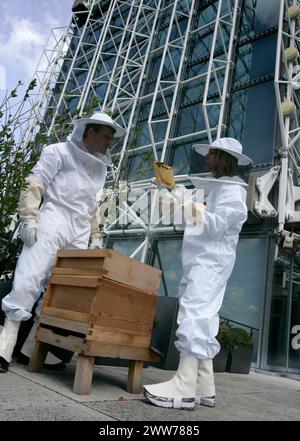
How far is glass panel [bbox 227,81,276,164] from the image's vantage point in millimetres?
8109

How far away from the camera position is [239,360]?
19.9ft

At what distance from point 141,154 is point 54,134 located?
6.78 m

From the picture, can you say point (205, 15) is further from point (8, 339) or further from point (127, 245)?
point (8, 339)

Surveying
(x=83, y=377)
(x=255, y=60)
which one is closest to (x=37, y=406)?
(x=83, y=377)

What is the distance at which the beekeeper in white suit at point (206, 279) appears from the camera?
89.7 inches

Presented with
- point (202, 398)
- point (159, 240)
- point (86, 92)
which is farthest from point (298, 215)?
point (86, 92)

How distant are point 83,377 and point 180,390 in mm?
549

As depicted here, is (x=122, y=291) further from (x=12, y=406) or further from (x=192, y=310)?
(x=12, y=406)

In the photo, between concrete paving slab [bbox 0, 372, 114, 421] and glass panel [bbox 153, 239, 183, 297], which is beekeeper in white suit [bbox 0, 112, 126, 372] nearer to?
concrete paving slab [bbox 0, 372, 114, 421]

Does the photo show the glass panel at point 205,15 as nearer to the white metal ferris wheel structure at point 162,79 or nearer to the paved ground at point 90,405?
the white metal ferris wheel structure at point 162,79

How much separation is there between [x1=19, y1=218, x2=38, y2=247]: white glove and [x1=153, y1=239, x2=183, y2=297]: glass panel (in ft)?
19.9

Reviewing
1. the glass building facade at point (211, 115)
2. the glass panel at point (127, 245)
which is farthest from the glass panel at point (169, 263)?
the glass panel at point (127, 245)

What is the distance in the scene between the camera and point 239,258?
7676 millimetres

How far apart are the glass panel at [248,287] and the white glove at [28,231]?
5.40 metres
